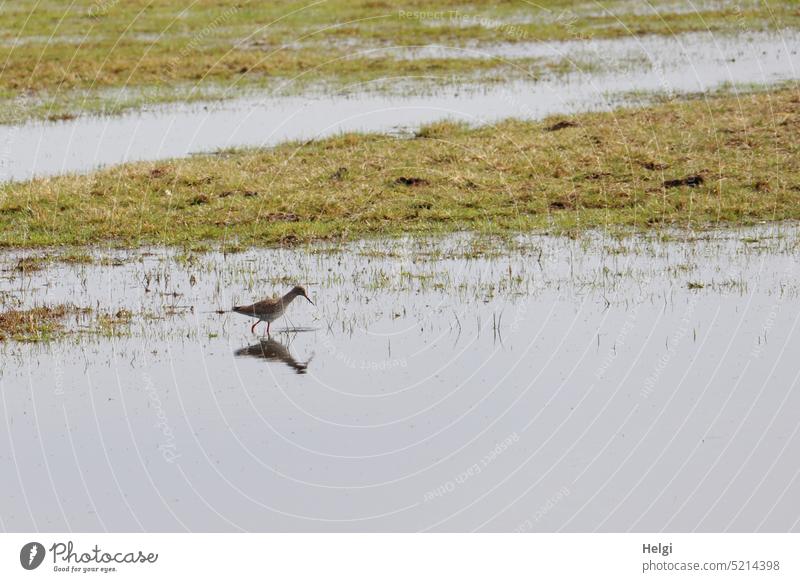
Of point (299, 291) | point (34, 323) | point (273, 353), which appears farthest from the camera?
point (34, 323)

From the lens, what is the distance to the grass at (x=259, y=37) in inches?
1356

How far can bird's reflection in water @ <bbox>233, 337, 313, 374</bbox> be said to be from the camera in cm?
1415

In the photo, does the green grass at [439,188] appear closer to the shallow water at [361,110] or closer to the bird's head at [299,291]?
the shallow water at [361,110]

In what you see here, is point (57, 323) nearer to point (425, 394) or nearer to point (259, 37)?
point (425, 394)

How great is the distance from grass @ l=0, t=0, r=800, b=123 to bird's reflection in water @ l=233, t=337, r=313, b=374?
18.1 m

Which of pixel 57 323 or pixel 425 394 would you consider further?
pixel 57 323

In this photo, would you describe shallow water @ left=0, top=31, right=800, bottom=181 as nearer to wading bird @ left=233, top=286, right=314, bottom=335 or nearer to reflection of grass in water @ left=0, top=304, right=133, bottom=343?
reflection of grass in water @ left=0, top=304, right=133, bottom=343

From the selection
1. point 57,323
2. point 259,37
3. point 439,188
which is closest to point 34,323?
point 57,323

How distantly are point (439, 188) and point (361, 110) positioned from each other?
929cm

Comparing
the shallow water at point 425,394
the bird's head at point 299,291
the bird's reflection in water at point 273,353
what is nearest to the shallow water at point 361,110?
the shallow water at point 425,394

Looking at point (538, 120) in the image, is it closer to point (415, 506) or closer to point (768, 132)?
point (768, 132)

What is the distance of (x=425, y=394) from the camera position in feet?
43.5
